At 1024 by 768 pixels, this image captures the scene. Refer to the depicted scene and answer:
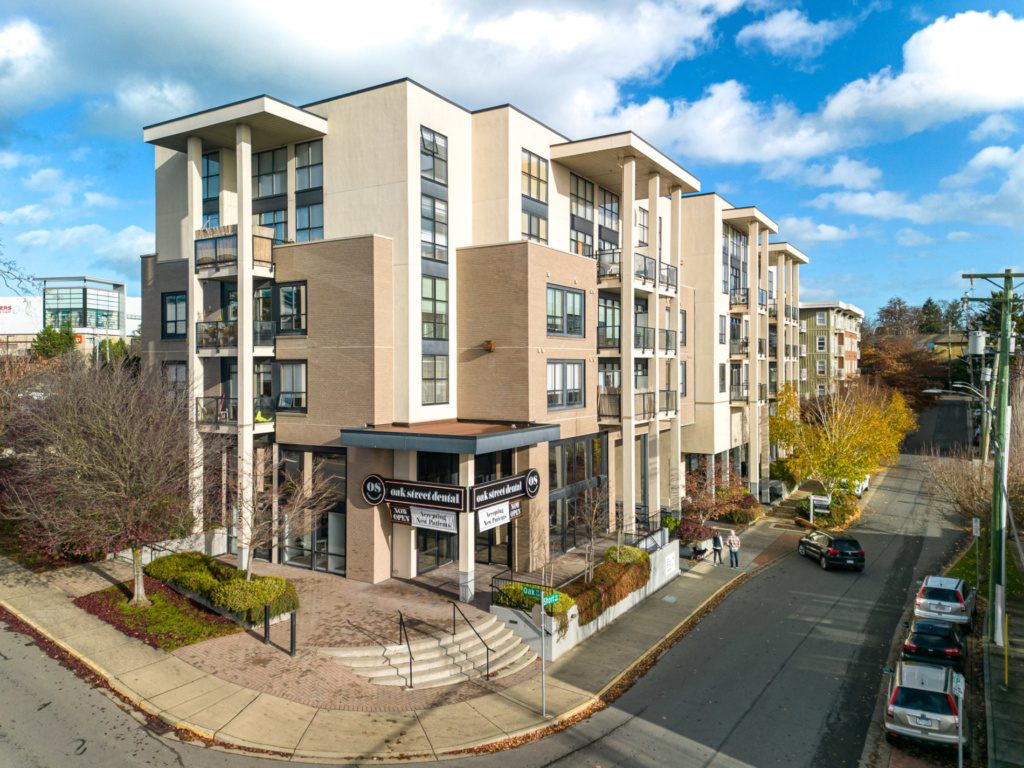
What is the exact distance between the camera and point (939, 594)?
23.1m

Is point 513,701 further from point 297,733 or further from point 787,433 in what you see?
point 787,433

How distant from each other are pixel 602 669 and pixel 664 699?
2.21 metres

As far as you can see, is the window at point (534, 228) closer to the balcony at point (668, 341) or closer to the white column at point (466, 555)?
the balcony at point (668, 341)

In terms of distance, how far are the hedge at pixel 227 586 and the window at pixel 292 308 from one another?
8.78 metres

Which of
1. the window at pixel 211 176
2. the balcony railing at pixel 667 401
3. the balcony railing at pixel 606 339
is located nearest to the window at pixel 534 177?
the balcony railing at pixel 606 339

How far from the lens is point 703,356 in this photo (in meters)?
40.8

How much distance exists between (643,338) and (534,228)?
25.1 ft

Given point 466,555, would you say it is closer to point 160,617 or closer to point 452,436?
point 452,436

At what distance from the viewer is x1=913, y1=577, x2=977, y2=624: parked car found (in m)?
22.3

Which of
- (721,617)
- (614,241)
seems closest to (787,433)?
(614,241)

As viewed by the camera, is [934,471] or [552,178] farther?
[934,471]

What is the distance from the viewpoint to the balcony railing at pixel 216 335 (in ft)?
85.1

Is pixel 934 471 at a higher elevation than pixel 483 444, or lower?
lower

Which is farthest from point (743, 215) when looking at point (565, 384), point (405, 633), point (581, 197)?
point (405, 633)
